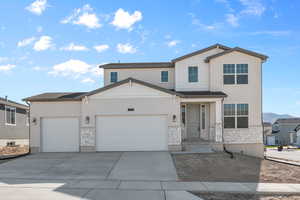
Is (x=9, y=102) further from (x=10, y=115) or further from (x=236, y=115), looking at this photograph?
(x=236, y=115)

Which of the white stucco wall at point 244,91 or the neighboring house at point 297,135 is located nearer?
the white stucco wall at point 244,91

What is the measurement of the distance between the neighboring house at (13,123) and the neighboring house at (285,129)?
4951 cm

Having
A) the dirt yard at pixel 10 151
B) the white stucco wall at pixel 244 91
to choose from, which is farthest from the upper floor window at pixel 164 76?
the dirt yard at pixel 10 151

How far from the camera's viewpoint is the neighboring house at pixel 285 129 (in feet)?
165

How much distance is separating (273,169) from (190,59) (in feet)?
30.4

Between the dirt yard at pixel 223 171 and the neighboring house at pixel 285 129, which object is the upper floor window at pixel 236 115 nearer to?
the dirt yard at pixel 223 171

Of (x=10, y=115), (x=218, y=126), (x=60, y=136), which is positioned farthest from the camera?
(x=10, y=115)

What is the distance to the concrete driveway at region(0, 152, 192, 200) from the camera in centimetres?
723

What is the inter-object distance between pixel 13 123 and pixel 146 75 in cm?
1405

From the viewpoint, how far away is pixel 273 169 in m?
12.0

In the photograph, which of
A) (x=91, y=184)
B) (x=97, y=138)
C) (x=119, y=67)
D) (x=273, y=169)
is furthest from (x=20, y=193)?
(x=119, y=67)

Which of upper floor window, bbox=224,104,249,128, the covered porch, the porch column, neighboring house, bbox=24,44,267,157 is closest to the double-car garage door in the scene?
neighboring house, bbox=24,44,267,157

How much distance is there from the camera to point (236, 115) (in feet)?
54.9

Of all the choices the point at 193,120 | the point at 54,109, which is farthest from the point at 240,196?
the point at 54,109
